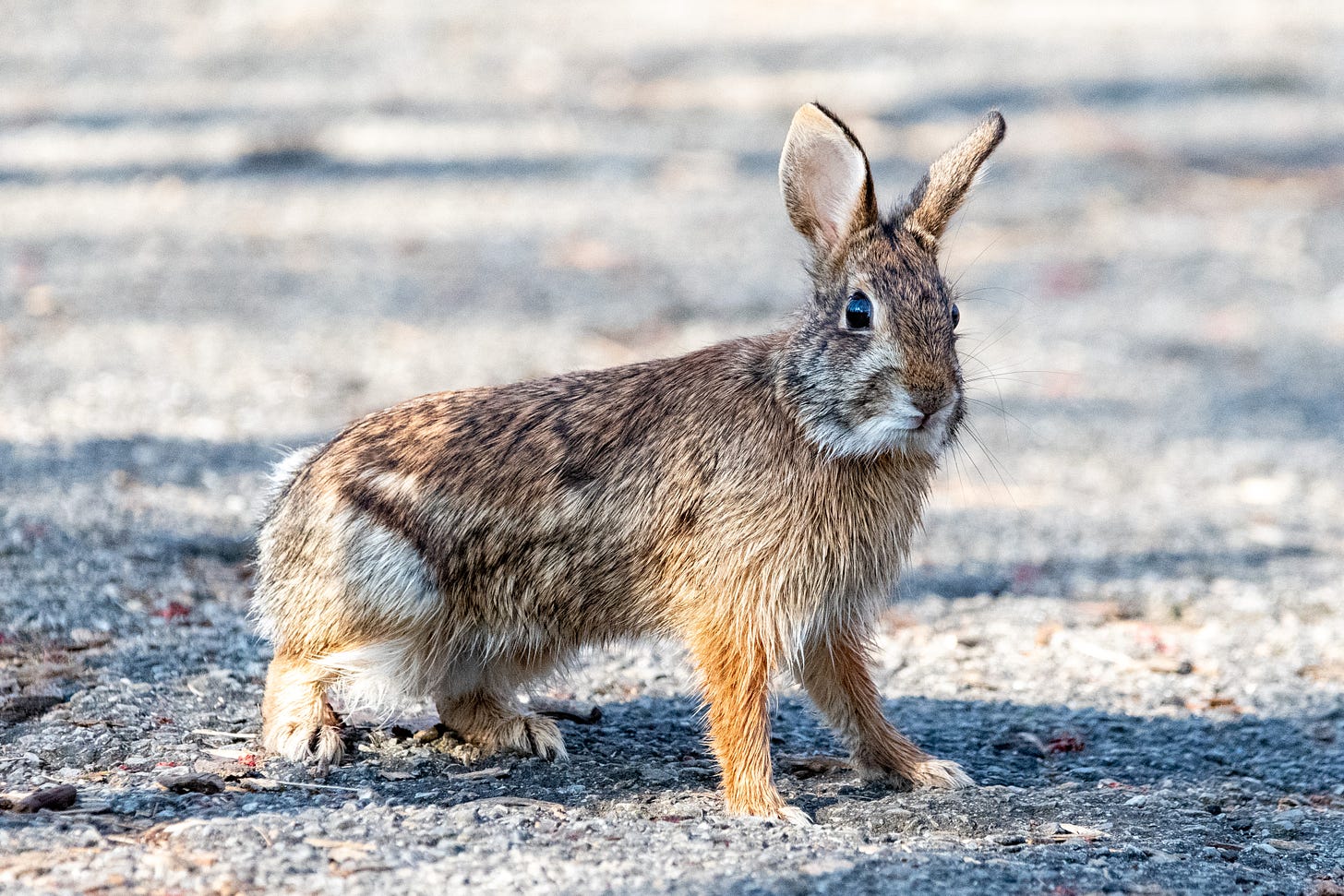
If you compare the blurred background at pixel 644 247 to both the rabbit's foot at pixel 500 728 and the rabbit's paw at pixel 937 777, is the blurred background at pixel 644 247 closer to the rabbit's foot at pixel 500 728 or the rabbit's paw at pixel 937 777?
the rabbit's foot at pixel 500 728

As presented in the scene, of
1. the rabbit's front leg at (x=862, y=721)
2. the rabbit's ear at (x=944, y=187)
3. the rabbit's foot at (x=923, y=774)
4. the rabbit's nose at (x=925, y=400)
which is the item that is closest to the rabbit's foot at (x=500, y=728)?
the rabbit's front leg at (x=862, y=721)

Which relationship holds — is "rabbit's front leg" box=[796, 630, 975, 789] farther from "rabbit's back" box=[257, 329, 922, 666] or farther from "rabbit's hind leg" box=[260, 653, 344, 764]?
"rabbit's hind leg" box=[260, 653, 344, 764]

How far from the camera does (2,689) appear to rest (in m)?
5.57

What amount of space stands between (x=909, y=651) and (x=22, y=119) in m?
12.7

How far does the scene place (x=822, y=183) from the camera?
17.4 ft

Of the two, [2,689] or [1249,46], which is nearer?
[2,689]

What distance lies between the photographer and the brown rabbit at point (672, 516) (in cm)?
509

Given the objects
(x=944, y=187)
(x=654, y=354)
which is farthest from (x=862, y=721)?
(x=654, y=354)

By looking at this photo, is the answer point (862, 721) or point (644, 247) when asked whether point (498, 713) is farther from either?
point (644, 247)

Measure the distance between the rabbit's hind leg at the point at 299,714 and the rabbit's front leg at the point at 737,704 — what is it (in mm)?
1282

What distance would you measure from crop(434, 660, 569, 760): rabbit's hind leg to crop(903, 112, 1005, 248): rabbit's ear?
2.00 metres

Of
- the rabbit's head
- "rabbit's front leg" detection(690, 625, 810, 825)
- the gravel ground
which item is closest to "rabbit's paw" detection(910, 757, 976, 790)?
the gravel ground

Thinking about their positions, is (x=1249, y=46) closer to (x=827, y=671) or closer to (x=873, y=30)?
(x=873, y=30)

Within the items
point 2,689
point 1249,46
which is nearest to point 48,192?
point 2,689
